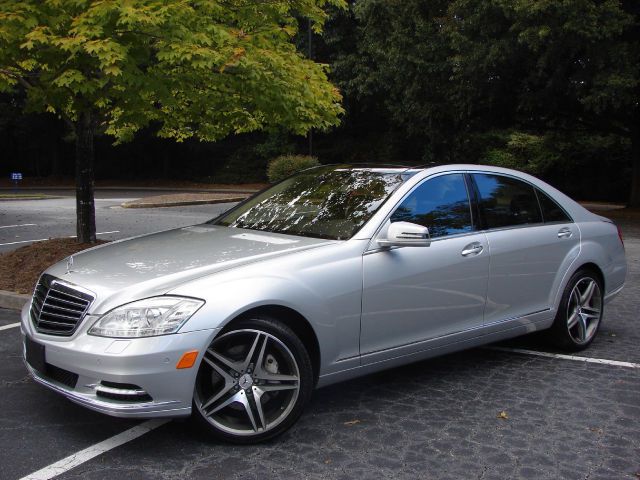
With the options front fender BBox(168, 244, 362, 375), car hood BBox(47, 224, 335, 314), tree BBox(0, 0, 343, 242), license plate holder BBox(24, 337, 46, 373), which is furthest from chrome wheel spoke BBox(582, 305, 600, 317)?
license plate holder BBox(24, 337, 46, 373)

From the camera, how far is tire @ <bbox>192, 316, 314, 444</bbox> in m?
3.58

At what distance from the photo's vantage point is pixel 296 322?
389 cm

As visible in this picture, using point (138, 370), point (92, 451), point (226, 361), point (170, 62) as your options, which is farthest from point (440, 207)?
point (170, 62)

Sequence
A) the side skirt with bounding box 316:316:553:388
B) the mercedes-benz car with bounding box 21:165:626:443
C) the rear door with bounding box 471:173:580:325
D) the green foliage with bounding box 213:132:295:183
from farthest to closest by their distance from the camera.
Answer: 1. the green foliage with bounding box 213:132:295:183
2. the rear door with bounding box 471:173:580:325
3. the side skirt with bounding box 316:316:553:388
4. the mercedes-benz car with bounding box 21:165:626:443

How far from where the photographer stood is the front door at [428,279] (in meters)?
4.18

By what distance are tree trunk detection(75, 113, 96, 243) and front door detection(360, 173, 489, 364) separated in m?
5.78

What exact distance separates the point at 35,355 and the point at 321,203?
6.86ft

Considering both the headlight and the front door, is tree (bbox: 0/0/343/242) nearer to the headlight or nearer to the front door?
the front door

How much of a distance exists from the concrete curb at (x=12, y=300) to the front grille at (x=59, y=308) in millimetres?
3113

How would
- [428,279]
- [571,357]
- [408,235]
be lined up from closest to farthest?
[408,235] → [428,279] → [571,357]

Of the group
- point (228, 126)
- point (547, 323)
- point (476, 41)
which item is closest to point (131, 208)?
point (476, 41)

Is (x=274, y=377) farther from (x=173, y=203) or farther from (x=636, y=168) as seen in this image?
(x=636, y=168)

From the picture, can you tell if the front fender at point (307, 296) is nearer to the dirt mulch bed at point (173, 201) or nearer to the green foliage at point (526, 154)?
the dirt mulch bed at point (173, 201)

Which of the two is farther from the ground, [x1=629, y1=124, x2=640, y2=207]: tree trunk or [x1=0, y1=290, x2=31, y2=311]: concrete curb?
[x1=629, y1=124, x2=640, y2=207]: tree trunk
